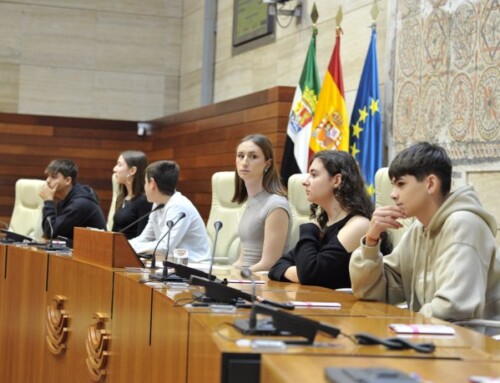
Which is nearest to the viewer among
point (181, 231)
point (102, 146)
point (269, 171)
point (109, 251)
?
point (109, 251)

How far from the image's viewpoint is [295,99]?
6469mm

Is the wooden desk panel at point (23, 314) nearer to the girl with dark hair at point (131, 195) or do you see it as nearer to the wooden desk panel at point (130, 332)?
the wooden desk panel at point (130, 332)


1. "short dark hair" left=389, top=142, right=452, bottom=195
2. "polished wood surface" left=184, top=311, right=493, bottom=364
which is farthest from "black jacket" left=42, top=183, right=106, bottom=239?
"polished wood surface" left=184, top=311, right=493, bottom=364

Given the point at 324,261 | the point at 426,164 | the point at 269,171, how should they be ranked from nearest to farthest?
the point at 426,164, the point at 324,261, the point at 269,171

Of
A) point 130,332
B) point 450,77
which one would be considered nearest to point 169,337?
point 130,332

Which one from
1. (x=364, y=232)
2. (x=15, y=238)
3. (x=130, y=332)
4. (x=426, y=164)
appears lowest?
(x=130, y=332)

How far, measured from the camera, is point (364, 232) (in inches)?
154

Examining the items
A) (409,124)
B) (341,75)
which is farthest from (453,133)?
(341,75)

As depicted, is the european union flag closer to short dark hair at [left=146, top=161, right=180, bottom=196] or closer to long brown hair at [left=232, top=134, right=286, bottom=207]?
long brown hair at [left=232, top=134, right=286, bottom=207]

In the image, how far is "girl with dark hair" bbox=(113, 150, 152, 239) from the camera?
6.38m

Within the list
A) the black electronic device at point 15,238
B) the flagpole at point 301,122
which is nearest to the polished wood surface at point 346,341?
the black electronic device at point 15,238

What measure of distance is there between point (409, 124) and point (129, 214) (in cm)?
194

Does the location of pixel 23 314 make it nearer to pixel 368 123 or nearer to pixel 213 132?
pixel 368 123

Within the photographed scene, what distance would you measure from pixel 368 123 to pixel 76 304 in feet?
7.93
